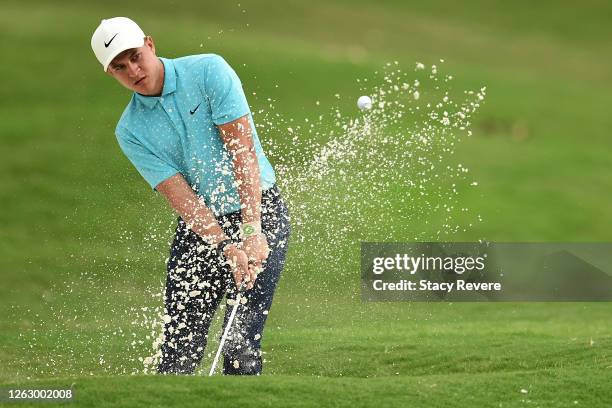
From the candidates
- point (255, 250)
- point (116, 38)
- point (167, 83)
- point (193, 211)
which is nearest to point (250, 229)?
point (255, 250)

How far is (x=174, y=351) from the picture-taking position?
521 cm

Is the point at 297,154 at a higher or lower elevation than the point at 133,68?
higher

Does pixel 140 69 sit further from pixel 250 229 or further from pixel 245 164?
pixel 250 229

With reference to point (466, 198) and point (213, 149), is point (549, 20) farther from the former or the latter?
point (213, 149)

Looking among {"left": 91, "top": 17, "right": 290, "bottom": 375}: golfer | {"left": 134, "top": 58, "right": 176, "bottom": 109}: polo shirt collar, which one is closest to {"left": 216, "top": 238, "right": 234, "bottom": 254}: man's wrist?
{"left": 91, "top": 17, "right": 290, "bottom": 375}: golfer

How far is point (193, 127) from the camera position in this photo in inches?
195

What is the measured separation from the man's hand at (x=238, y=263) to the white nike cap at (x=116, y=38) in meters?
0.86

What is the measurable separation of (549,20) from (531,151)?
26.4 ft

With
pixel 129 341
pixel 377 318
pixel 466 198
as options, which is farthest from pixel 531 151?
pixel 129 341

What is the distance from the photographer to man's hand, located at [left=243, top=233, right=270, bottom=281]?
489 centimetres

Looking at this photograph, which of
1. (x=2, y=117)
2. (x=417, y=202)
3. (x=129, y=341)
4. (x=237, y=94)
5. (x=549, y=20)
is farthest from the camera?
(x=549, y=20)

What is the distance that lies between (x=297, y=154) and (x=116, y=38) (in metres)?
7.78

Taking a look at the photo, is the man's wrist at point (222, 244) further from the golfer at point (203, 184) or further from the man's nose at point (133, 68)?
the man's nose at point (133, 68)

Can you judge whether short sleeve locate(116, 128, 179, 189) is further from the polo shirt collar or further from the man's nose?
the man's nose
